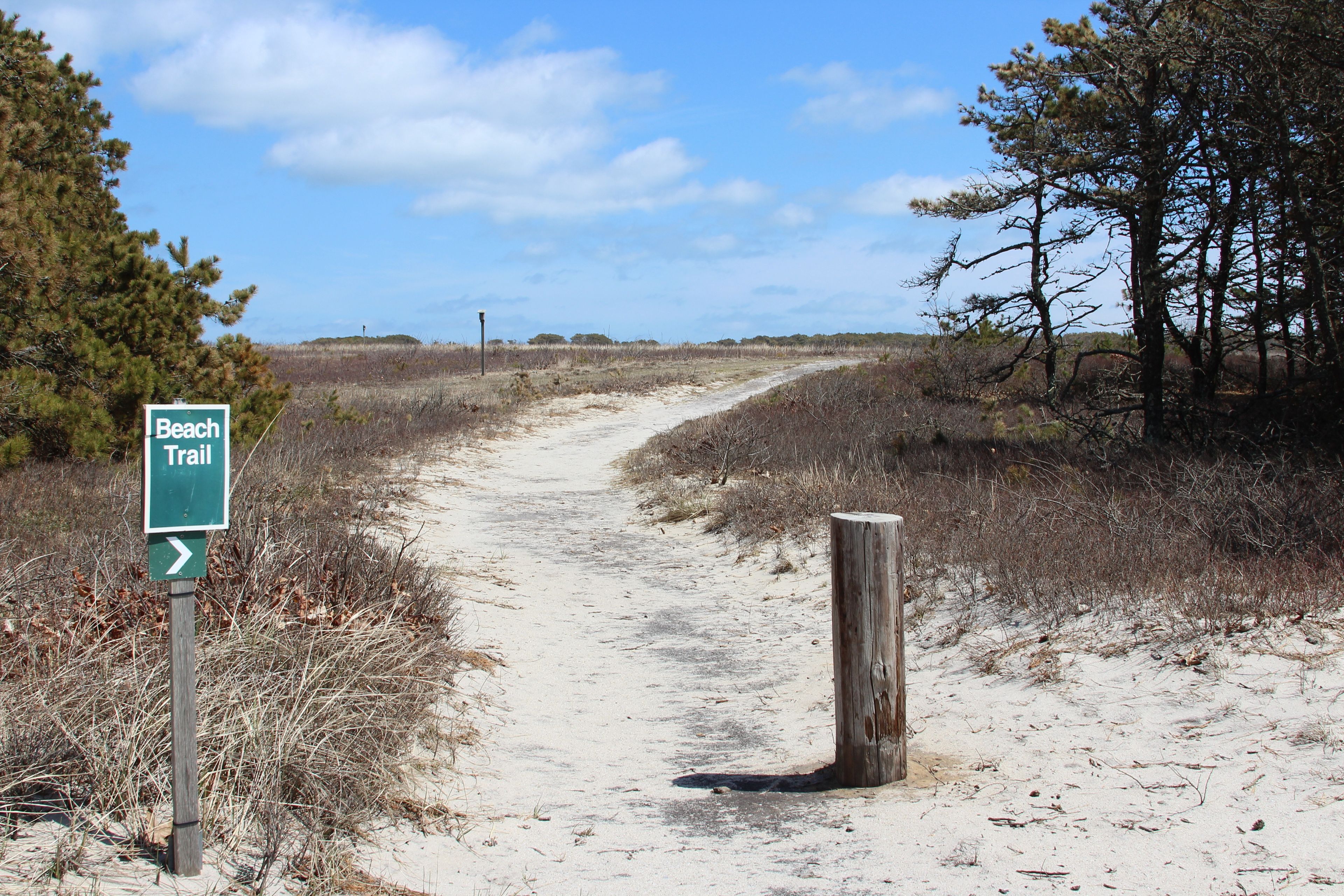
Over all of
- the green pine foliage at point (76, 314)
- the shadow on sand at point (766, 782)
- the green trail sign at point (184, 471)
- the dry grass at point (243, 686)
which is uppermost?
the green pine foliage at point (76, 314)

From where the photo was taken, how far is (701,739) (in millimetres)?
5227

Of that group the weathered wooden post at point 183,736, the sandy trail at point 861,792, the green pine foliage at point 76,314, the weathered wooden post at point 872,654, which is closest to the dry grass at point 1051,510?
the sandy trail at point 861,792

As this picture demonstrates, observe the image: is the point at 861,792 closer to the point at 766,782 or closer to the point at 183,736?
the point at 766,782

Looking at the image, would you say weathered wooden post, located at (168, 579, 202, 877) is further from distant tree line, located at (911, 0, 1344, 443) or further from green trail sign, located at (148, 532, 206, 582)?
distant tree line, located at (911, 0, 1344, 443)

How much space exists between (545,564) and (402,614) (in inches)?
176

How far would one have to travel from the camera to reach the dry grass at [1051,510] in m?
5.77

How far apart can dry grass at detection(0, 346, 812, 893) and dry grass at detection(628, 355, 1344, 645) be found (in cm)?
396

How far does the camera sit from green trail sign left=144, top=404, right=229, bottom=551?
2.92 meters

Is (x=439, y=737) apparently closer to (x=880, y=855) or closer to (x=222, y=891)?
(x=222, y=891)

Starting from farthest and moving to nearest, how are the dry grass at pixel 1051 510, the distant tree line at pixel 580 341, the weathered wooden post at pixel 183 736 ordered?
the distant tree line at pixel 580 341 → the dry grass at pixel 1051 510 → the weathered wooden post at pixel 183 736

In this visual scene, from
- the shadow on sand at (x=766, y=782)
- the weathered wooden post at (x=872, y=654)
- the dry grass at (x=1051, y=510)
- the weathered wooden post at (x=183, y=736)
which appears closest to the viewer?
the weathered wooden post at (x=183, y=736)

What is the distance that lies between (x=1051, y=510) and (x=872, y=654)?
176 inches

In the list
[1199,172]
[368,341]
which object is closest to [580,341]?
[368,341]

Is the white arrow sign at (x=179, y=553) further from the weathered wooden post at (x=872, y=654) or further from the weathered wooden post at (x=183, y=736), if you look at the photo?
the weathered wooden post at (x=872, y=654)
